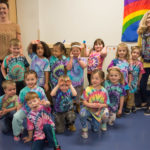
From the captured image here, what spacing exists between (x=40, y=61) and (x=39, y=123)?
99 cm

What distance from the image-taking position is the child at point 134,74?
8.34 ft

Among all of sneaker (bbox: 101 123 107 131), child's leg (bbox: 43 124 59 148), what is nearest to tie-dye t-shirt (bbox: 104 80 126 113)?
sneaker (bbox: 101 123 107 131)

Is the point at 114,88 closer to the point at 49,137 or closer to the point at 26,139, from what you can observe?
the point at 49,137

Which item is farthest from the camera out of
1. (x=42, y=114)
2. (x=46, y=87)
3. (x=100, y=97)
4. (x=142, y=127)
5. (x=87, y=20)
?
(x=87, y=20)

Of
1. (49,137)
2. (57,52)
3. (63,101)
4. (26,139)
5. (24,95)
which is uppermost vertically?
(57,52)

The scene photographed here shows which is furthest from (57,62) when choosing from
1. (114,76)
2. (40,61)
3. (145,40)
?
(145,40)

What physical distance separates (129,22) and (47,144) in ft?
9.55

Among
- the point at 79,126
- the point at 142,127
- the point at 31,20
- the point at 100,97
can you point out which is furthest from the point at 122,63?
the point at 31,20

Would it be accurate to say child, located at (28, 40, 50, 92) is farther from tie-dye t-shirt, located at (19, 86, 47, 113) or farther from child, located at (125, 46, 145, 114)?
child, located at (125, 46, 145, 114)

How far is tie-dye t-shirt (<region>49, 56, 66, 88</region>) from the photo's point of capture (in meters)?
2.39

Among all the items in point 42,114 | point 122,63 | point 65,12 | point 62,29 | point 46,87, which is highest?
point 65,12

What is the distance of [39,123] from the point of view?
1689 millimetres

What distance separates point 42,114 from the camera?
5.62 ft

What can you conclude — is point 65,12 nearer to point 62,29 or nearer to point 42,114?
point 62,29
